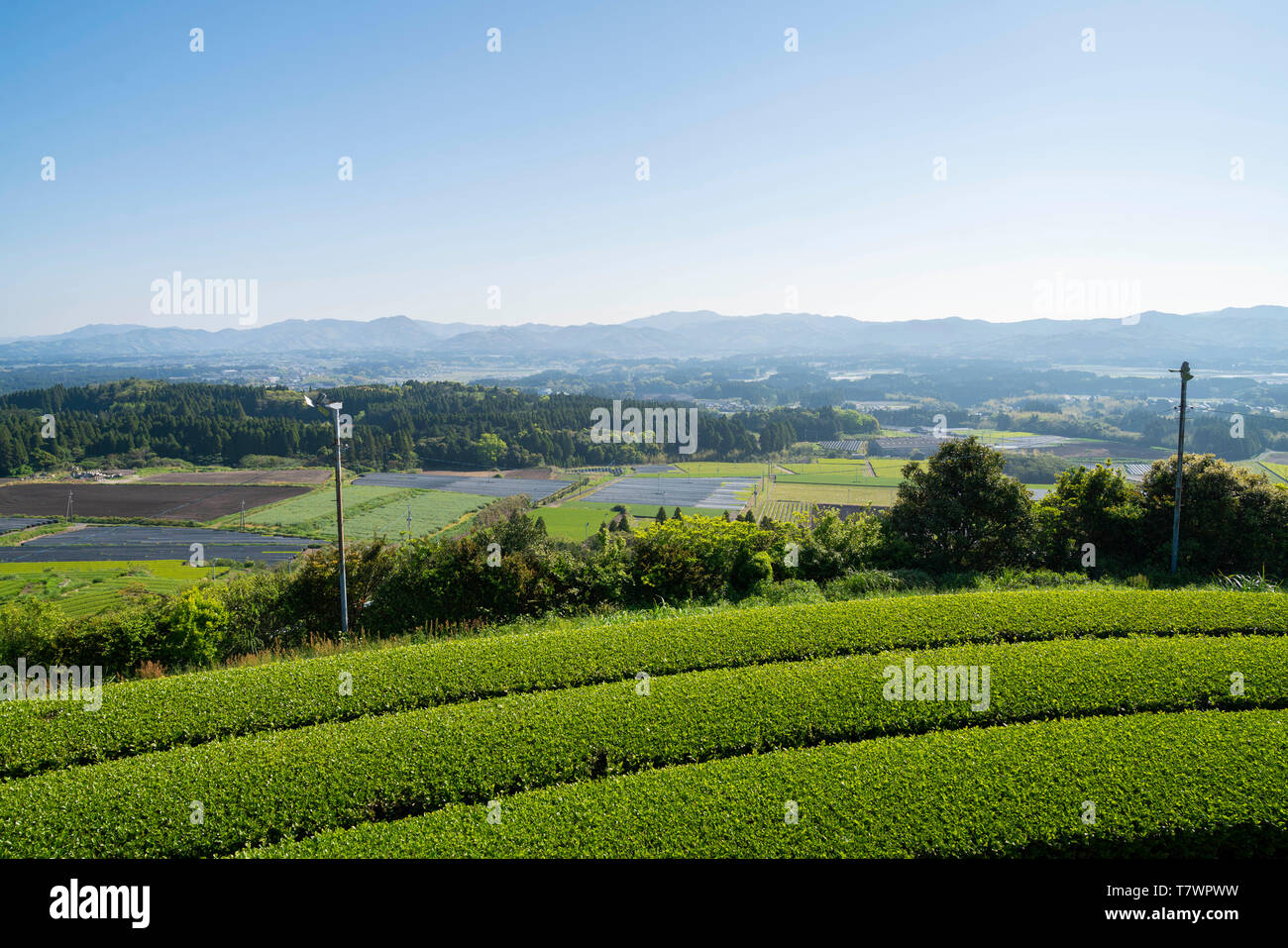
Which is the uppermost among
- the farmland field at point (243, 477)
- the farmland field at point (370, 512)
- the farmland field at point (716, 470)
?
the farmland field at point (716, 470)

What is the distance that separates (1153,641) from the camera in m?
10.5

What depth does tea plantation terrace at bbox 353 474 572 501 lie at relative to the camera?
55.8 meters

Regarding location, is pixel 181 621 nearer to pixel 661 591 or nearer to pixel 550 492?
pixel 661 591

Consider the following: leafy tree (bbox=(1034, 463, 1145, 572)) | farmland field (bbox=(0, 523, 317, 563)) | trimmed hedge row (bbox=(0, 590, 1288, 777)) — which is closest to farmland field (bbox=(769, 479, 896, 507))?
leafy tree (bbox=(1034, 463, 1145, 572))

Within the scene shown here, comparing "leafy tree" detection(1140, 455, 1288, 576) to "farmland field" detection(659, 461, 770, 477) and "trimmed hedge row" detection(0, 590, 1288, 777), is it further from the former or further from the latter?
"farmland field" detection(659, 461, 770, 477)

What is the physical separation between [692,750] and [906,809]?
2.35 meters

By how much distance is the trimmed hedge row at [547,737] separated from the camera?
6684 mm

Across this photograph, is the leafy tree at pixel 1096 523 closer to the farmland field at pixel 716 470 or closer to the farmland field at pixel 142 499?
the farmland field at pixel 716 470

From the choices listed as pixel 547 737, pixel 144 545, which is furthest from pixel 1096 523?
pixel 144 545

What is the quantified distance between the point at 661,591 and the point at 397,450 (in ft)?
194

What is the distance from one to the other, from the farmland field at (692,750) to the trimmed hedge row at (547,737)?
0.10ft

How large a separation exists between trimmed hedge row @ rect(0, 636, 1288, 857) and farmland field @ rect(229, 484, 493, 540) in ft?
113

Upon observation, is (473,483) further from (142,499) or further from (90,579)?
(90,579)

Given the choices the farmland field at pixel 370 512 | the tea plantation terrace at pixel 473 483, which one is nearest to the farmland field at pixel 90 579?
the farmland field at pixel 370 512
